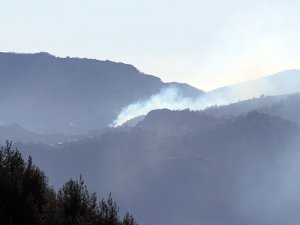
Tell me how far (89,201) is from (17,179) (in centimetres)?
501

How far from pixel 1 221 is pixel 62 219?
312 centimetres

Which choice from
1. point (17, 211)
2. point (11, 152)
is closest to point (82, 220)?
point (17, 211)

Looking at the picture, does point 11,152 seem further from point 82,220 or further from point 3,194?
point 82,220

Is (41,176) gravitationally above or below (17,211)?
above

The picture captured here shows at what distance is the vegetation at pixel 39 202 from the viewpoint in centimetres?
3001

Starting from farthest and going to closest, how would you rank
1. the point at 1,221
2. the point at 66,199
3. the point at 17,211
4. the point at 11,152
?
1. the point at 11,152
2. the point at 66,199
3. the point at 17,211
4. the point at 1,221

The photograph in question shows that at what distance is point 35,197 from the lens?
35156 mm

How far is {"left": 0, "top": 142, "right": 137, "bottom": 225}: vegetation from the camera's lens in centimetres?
3001

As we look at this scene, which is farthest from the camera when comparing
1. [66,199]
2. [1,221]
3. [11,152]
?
[11,152]

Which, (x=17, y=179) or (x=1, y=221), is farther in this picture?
(x=17, y=179)

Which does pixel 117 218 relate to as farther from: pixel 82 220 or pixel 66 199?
pixel 82 220

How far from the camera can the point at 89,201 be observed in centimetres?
3497

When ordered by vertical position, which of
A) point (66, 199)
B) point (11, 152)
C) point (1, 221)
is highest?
point (11, 152)

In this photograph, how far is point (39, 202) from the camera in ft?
115
